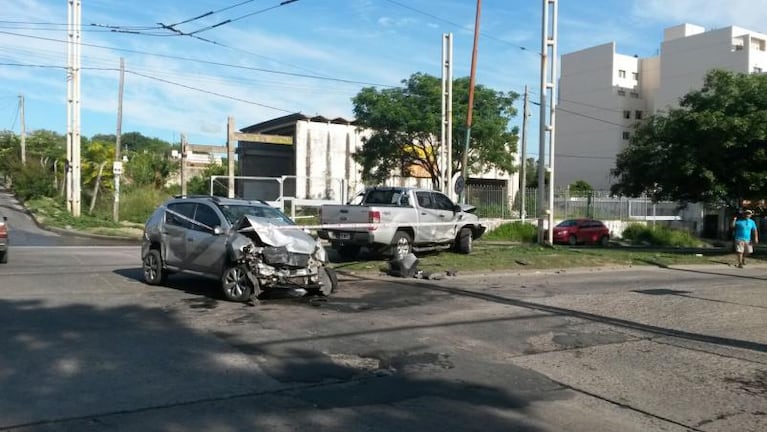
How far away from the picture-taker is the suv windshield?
38.5 feet

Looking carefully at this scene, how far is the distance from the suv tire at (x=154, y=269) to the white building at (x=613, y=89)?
67951 millimetres

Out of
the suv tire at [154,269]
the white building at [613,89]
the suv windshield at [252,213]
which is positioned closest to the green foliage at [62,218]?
the suv tire at [154,269]

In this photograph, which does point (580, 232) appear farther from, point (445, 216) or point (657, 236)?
point (445, 216)

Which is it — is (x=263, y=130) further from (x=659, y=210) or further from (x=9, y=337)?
(x=9, y=337)

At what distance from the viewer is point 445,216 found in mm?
18094

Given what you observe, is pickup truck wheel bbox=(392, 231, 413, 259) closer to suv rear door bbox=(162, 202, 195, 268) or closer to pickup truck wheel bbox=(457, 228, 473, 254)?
pickup truck wheel bbox=(457, 228, 473, 254)

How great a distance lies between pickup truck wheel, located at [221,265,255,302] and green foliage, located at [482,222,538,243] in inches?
816

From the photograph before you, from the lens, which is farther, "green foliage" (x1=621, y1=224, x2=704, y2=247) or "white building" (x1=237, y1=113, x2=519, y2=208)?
"white building" (x1=237, y1=113, x2=519, y2=208)

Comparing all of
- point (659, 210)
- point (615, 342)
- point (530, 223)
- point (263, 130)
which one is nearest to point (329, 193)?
point (263, 130)

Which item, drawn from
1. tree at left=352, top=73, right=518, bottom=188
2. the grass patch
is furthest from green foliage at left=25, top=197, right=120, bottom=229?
the grass patch

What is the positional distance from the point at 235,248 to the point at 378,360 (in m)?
4.38

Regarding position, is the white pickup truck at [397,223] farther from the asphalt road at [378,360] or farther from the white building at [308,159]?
the white building at [308,159]

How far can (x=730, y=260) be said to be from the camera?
72.1 ft

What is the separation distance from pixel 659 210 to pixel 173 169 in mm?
40706
